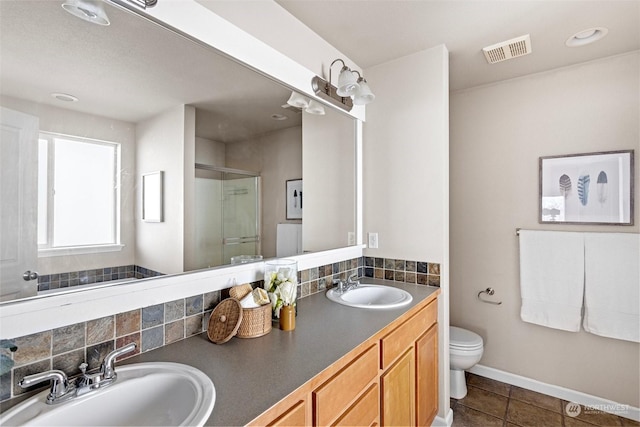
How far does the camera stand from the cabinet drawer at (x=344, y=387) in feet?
3.23

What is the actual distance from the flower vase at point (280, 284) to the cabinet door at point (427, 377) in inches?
32.4

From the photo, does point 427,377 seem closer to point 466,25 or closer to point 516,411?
point 516,411

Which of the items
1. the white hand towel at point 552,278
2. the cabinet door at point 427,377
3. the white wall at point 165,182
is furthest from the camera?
the white hand towel at point 552,278

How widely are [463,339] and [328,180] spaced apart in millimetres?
1605

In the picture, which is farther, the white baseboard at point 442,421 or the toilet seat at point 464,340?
the toilet seat at point 464,340

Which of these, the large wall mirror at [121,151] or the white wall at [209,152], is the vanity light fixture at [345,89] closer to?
the large wall mirror at [121,151]

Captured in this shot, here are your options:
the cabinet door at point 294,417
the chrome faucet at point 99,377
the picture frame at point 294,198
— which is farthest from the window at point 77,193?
the picture frame at point 294,198

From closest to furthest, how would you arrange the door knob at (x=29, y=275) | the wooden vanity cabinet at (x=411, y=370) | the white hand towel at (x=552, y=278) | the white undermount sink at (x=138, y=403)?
the white undermount sink at (x=138, y=403), the door knob at (x=29, y=275), the wooden vanity cabinet at (x=411, y=370), the white hand towel at (x=552, y=278)

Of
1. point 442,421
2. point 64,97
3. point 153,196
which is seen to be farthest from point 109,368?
point 442,421

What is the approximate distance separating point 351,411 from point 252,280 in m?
0.70

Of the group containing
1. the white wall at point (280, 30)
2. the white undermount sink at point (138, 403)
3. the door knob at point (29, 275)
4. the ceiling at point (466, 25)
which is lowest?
the white undermount sink at point (138, 403)

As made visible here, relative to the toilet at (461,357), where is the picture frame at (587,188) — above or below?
above

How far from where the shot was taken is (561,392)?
2.29 m

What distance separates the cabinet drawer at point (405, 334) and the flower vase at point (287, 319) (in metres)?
0.41
